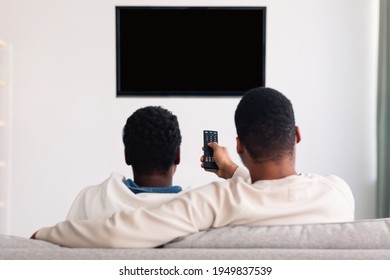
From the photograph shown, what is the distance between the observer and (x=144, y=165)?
1.65 m

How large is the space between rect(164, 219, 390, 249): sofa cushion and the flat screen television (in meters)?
3.35

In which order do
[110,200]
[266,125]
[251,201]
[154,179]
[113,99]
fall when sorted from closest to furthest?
[251,201] < [266,125] < [110,200] < [154,179] < [113,99]

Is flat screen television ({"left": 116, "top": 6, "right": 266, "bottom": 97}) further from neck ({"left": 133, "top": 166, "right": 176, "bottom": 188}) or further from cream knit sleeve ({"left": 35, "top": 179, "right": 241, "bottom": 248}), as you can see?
cream knit sleeve ({"left": 35, "top": 179, "right": 241, "bottom": 248})

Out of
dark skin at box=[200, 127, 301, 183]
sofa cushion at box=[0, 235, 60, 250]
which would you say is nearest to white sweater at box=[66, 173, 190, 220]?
dark skin at box=[200, 127, 301, 183]

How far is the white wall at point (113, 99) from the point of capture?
4.40m

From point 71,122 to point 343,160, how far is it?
2.11 m

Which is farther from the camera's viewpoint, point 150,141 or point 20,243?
point 150,141

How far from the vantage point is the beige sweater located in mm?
1092

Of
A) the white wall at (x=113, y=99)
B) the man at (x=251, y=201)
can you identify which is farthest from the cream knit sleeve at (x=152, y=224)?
the white wall at (x=113, y=99)

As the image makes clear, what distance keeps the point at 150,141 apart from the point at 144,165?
0.07 metres

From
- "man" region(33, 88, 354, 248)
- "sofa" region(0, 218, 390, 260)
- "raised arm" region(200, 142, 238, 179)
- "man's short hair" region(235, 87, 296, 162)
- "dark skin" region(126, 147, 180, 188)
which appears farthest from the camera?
"raised arm" region(200, 142, 238, 179)

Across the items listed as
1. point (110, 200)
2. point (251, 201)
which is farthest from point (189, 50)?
point (251, 201)

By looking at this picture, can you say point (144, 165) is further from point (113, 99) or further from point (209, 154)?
point (113, 99)

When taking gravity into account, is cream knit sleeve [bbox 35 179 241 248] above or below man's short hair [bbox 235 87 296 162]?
below
